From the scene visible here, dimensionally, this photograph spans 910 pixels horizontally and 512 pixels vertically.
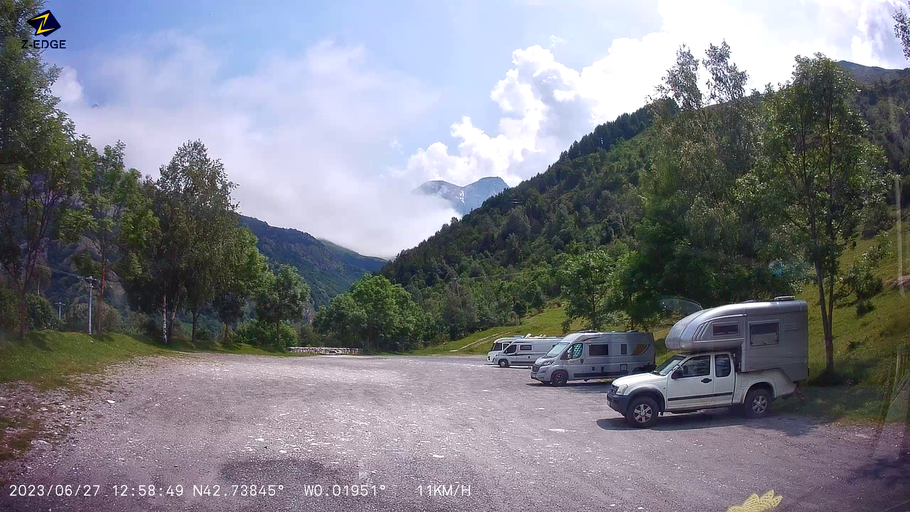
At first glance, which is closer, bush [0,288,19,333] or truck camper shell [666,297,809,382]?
truck camper shell [666,297,809,382]

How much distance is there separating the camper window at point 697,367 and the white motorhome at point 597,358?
1210 centimetres

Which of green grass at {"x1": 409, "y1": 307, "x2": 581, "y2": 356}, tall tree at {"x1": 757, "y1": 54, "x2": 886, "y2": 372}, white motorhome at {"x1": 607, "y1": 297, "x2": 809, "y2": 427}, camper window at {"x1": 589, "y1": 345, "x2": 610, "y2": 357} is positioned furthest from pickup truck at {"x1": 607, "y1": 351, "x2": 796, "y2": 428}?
green grass at {"x1": 409, "y1": 307, "x2": 581, "y2": 356}

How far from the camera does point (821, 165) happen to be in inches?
719

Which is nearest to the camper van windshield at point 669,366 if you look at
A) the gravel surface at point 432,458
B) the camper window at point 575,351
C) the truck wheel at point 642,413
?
the truck wheel at point 642,413

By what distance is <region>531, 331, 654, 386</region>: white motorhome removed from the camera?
27469 mm

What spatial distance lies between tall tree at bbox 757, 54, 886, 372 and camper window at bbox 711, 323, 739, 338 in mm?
4072

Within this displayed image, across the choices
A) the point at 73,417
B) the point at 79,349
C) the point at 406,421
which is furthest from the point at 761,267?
the point at 79,349

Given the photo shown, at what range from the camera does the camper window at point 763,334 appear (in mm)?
15977

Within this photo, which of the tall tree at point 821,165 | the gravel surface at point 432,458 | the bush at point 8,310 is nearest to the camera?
the gravel surface at point 432,458

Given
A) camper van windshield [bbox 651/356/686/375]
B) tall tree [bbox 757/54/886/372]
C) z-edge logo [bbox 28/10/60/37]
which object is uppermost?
z-edge logo [bbox 28/10/60/37]

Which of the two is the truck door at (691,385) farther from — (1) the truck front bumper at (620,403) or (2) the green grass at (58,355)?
(2) the green grass at (58,355)

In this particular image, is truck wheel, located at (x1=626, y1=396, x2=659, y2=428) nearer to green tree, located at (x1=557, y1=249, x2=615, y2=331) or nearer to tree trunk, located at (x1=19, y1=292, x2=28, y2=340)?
tree trunk, located at (x1=19, y1=292, x2=28, y2=340)

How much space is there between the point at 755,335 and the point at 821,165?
19.6 ft

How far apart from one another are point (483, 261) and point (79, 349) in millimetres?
148684
